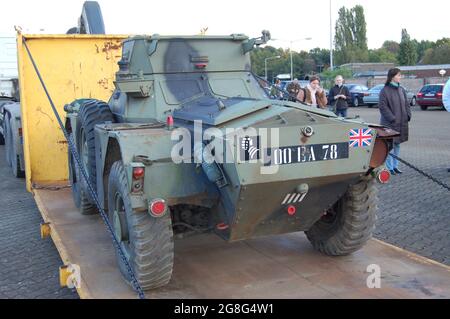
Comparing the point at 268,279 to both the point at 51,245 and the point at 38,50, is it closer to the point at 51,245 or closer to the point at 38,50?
the point at 51,245

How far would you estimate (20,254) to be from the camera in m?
6.13

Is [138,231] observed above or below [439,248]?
above

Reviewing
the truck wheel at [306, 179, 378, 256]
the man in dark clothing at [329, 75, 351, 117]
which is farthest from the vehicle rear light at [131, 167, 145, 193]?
the man in dark clothing at [329, 75, 351, 117]

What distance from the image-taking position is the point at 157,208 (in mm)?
4266

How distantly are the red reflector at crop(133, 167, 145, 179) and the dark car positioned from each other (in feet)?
77.1

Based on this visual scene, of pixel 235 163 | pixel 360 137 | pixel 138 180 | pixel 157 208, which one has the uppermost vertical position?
pixel 360 137

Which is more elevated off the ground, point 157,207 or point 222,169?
point 222,169

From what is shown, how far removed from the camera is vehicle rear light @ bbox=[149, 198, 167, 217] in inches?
167

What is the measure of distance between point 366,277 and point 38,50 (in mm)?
5419

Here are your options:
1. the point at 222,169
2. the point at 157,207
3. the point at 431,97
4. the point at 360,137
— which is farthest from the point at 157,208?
the point at 431,97

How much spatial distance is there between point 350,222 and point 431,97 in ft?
73.7

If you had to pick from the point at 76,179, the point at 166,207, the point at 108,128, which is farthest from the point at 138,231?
the point at 76,179

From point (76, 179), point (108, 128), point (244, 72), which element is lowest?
point (76, 179)

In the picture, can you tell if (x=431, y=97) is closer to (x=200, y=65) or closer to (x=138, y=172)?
(x=200, y=65)
